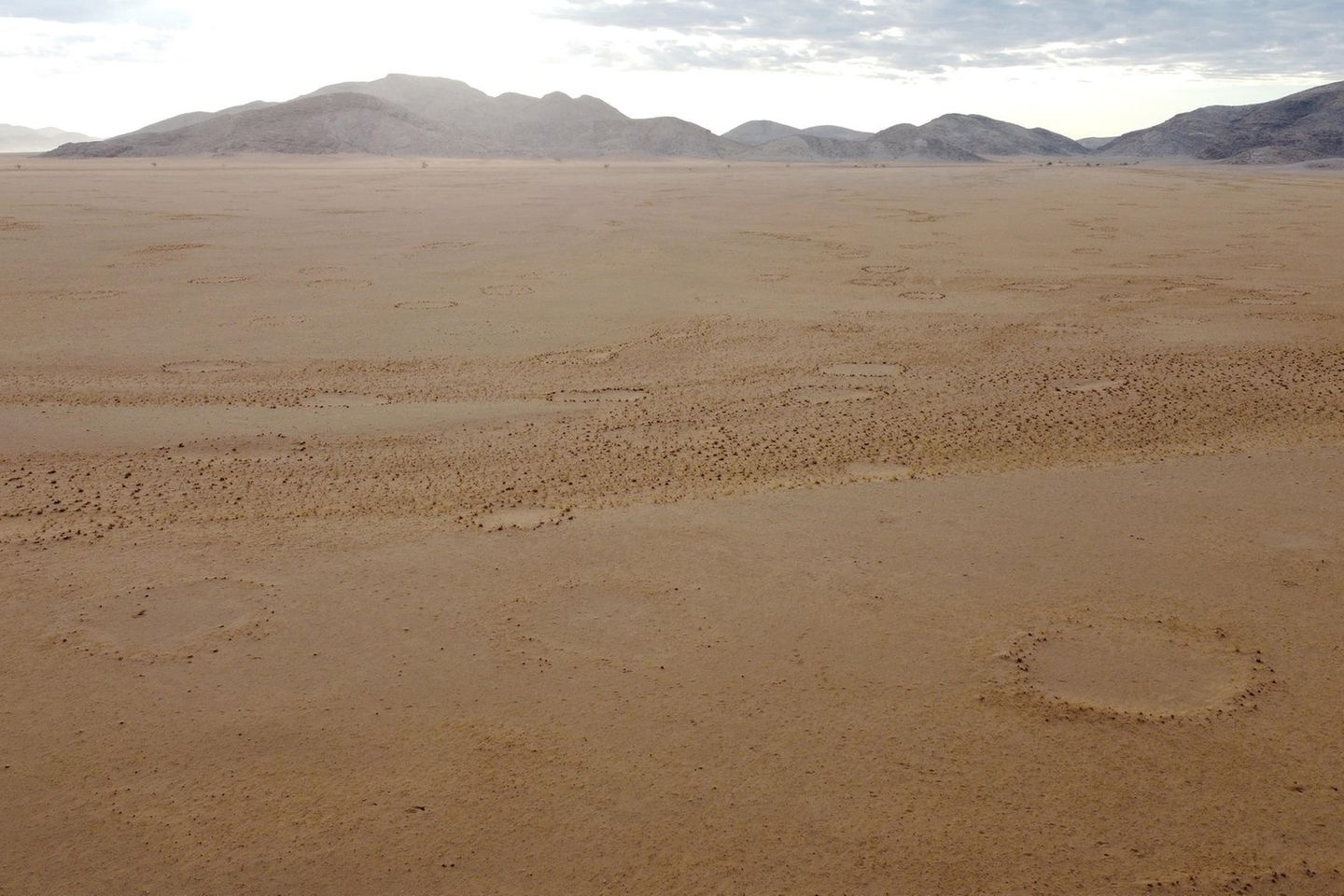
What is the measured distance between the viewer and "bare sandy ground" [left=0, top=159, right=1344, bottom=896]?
3074mm

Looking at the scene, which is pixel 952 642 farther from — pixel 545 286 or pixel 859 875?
pixel 545 286

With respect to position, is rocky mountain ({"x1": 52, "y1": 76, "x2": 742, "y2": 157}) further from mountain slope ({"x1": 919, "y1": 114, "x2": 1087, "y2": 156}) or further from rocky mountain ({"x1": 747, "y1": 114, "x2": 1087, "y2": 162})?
mountain slope ({"x1": 919, "y1": 114, "x2": 1087, "y2": 156})

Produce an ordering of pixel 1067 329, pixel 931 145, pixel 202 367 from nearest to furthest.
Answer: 1. pixel 202 367
2. pixel 1067 329
3. pixel 931 145

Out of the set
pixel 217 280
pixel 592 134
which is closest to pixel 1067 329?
pixel 217 280

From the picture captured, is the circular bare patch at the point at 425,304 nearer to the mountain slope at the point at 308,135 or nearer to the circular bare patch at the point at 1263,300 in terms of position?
the circular bare patch at the point at 1263,300

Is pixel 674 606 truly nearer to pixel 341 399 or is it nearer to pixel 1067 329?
pixel 341 399

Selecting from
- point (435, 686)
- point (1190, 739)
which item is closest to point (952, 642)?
point (1190, 739)

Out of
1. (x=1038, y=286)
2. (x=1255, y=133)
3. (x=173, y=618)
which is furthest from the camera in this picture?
(x=1255, y=133)

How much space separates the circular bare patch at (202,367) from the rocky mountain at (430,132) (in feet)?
239

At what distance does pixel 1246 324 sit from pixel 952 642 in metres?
7.48

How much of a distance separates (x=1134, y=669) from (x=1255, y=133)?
11587 cm

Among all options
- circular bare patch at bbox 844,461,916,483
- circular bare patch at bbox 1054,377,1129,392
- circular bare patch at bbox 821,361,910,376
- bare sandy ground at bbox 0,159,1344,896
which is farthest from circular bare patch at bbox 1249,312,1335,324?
circular bare patch at bbox 844,461,916,483

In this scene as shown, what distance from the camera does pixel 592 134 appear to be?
107 m

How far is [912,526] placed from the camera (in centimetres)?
519
